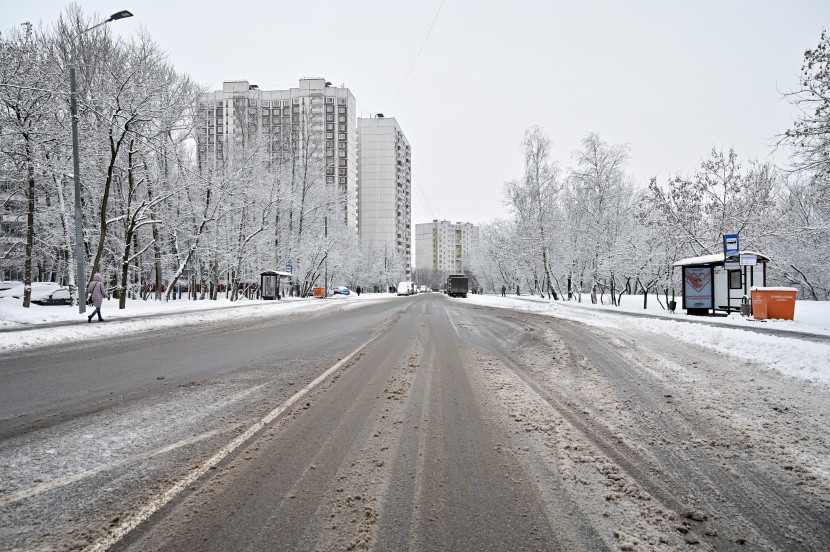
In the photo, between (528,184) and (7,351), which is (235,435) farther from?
(528,184)

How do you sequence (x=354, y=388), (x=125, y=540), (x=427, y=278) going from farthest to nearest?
(x=427, y=278), (x=354, y=388), (x=125, y=540)

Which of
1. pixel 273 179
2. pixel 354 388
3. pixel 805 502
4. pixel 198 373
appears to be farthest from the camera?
pixel 273 179

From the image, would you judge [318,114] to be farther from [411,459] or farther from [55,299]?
[411,459]

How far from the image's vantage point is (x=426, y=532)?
2.55 m

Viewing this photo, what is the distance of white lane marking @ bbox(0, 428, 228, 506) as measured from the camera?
2.95 meters

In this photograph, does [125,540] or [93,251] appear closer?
[125,540]

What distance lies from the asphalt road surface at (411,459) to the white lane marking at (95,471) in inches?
0.7

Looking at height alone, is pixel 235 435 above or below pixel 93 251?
below

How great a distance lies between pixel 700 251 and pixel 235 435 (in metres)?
33.1

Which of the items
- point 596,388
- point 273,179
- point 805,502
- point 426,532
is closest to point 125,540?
point 426,532

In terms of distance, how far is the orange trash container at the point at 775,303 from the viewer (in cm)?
1677

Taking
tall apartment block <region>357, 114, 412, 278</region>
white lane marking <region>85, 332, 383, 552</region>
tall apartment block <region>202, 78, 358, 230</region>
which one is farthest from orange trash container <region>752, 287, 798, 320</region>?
tall apartment block <region>357, 114, 412, 278</region>

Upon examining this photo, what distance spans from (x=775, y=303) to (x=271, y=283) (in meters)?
37.8

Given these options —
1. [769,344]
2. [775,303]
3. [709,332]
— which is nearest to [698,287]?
[775,303]
